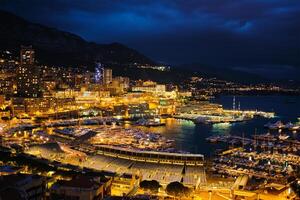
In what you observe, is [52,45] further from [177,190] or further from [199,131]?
[177,190]

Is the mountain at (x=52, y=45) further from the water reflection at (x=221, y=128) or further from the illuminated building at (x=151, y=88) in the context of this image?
the water reflection at (x=221, y=128)

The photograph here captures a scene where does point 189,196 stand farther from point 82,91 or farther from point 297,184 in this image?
point 82,91

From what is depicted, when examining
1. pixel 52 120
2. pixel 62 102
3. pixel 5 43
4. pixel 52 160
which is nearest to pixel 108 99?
pixel 62 102

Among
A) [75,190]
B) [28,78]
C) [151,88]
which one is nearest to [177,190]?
[75,190]

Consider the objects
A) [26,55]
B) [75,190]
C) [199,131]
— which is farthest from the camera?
[26,55]

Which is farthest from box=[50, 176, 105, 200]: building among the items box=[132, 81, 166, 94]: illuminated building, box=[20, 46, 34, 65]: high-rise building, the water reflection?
box=[132, 81, 166, 94]: illuminated building

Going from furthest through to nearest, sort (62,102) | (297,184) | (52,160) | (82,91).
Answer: (82,91)
(62,102)
(52,160)
(297,184)
